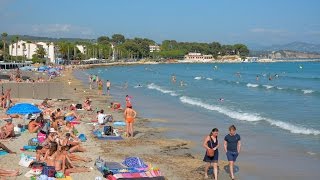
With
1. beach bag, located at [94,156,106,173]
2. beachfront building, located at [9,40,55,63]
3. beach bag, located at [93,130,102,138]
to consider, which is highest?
beachfront building, located at [9,40,55,63]

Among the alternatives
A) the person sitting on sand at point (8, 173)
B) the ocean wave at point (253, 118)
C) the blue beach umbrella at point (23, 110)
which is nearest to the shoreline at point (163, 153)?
the blue beach umbrella at point (23, 110)

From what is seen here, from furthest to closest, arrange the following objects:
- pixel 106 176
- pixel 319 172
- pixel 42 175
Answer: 1. pixel 319 172
2. pixel 106 176
3. pixel 42 175

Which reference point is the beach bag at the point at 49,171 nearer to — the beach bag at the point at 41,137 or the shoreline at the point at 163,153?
the shoreline at the point at 163,153

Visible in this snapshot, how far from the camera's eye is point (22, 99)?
27797 millimetres

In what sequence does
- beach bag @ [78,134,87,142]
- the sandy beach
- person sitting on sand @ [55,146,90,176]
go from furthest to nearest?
beach bag @ [78,134,87,142], the sandy beach, person sitting on sand @ [55,146,90,176]

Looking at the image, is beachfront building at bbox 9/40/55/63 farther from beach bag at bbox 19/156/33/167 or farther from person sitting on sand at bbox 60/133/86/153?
beach bag at bbox 19/156/33/167

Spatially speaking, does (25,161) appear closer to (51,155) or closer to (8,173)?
(51,155)

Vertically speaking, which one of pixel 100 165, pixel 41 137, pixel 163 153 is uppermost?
pixel 41 137

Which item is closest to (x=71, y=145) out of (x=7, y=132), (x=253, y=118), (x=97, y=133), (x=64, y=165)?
(x=64, y=165)

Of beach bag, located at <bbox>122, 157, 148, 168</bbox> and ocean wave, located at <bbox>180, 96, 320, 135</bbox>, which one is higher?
beach bag, located at <bbox>122, 157, 148, 168</bbox>

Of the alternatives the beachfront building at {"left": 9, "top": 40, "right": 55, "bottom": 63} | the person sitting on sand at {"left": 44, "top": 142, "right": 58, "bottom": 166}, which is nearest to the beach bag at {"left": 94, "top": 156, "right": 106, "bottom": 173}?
the person sitting on sand at {"left": 44, "top": 142, "right": 58, "bottom": 166}

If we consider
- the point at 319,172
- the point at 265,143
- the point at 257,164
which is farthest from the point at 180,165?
the point at 265,143

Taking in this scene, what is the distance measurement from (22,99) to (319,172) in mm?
20008

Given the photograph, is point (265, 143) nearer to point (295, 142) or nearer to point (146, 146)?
point (295, 142)
